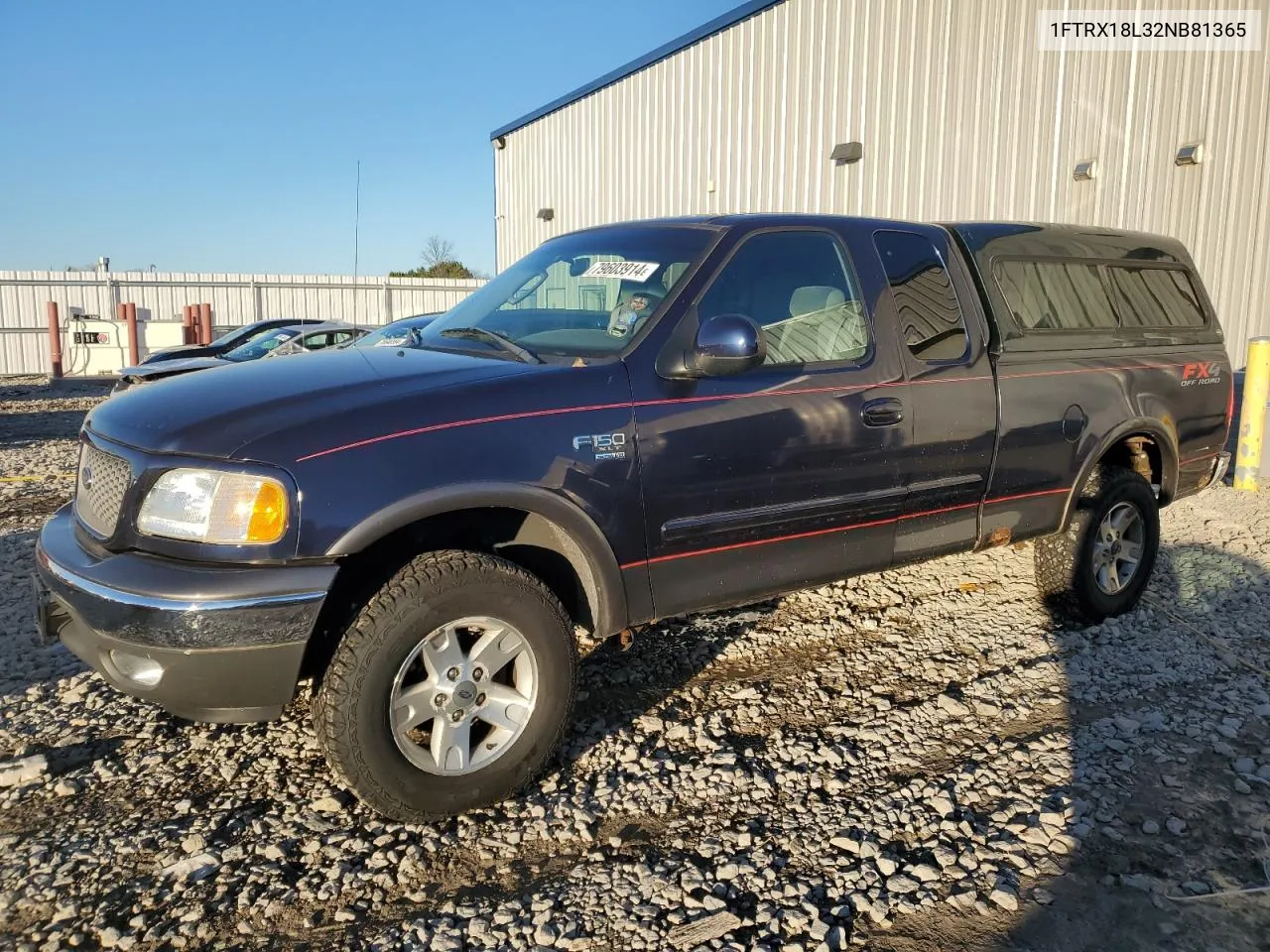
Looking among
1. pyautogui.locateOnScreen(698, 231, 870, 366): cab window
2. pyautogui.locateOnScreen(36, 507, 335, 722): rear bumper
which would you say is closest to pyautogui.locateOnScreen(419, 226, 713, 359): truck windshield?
A: pyautogui.locateOnScreen(698, 231, 870, 366): cab window

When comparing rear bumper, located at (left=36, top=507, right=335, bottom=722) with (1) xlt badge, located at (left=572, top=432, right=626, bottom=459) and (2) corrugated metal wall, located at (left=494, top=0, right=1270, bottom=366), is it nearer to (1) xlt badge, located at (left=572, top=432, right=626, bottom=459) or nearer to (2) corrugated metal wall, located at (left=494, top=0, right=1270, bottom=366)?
(1) xlt badge, located at (left=572, top=432, right=626, bottom=459)

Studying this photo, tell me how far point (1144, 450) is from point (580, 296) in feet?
10.8

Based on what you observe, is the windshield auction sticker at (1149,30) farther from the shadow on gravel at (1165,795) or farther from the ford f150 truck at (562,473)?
the shadow on gravel at (1165,795)

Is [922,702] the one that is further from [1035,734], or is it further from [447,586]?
[447,586]

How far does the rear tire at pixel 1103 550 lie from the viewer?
4602 mm

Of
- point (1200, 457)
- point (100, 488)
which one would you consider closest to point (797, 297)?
point (100, 488)

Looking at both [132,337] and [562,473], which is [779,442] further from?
[132,337]

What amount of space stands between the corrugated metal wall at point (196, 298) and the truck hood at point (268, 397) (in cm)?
2446

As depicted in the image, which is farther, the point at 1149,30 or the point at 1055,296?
the point at 1149,30

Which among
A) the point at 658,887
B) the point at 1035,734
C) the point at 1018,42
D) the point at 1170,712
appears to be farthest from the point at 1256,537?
the point at 1018,42

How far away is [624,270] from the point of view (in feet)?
11.9

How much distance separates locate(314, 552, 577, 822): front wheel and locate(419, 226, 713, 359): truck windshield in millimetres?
924

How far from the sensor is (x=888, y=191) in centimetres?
1246

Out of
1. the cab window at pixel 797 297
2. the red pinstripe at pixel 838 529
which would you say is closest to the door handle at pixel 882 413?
the cab window at pixel 797 297
